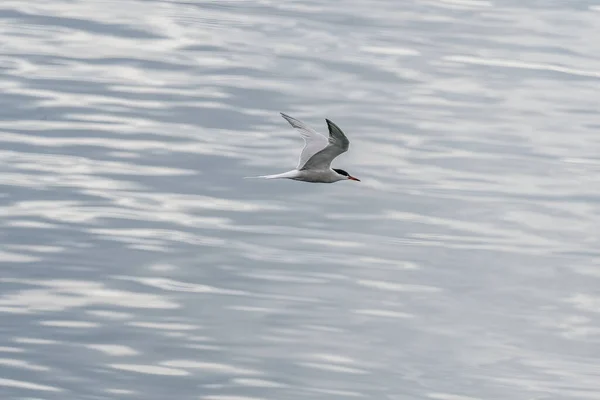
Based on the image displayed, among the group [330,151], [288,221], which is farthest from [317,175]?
[288,221]

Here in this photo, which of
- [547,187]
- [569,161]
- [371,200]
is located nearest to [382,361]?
[371,200]

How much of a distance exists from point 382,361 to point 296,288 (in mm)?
3055

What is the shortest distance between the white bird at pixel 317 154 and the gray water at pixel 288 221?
12.8 ft

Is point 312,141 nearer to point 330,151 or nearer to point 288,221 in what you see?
point 330,151

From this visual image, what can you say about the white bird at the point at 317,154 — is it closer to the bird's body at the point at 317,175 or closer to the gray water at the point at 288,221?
the bird's body at the point at 317,175

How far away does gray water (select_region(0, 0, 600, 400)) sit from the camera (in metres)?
30.6

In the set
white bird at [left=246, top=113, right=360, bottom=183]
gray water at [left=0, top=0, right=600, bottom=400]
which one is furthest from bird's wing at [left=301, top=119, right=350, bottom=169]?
gray water at [left=0, top=0, right=600, bottom=400]

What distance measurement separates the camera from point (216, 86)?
160 feet

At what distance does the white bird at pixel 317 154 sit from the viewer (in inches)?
1074

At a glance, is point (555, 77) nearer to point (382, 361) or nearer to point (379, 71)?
point (379, 71)

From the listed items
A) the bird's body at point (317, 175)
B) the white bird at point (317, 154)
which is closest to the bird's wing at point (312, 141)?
the white bird at point (317, 154)

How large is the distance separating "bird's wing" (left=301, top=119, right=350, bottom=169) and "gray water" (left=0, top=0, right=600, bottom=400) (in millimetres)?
4145

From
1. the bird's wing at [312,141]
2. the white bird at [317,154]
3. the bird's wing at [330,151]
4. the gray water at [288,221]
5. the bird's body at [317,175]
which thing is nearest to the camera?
the bird's wing at [330,151]

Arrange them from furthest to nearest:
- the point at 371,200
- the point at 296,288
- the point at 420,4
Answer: the point at 420,4
the point at 371,200
the point at 296,288
